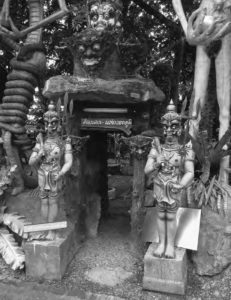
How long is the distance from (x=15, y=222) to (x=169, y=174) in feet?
8.98

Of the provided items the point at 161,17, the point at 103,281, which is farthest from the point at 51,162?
the point at 161,17

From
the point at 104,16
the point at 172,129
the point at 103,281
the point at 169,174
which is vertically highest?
Answer: the point at 104,16

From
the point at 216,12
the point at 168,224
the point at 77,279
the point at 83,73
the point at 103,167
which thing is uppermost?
the point at 216,12

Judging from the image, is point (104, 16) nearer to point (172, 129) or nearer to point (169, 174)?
point (172, 129)

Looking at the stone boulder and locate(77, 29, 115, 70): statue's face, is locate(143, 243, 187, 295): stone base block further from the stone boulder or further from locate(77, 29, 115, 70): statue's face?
locate(77, 29, 115, 70): statue's face

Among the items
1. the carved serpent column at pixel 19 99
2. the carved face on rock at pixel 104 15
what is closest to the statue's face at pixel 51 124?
the carved serpent column at pixel 19 99

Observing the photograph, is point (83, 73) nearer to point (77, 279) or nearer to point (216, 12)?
point (216, 12)

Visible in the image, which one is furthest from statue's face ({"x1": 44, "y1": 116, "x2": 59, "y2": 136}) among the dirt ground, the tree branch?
the tree branch

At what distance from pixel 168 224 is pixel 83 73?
2.94 meters

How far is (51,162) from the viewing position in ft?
15.6

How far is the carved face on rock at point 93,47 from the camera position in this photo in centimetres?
533

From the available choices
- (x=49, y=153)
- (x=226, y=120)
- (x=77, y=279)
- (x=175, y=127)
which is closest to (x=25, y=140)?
(x=49, y=153)

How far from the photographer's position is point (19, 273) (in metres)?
4.80

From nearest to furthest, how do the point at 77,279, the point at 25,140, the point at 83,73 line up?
1. the point at 77,279
2. the point at 83,73
3. the point at 25,140
